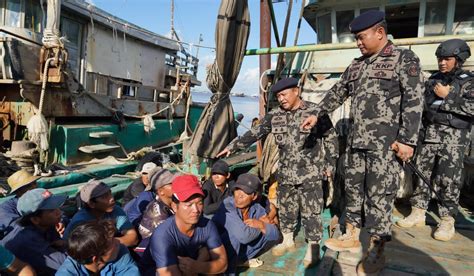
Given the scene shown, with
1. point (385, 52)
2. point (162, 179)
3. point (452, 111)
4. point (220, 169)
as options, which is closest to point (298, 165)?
point (220, 169)

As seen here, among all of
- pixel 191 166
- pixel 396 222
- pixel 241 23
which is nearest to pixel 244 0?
pixel 241 23

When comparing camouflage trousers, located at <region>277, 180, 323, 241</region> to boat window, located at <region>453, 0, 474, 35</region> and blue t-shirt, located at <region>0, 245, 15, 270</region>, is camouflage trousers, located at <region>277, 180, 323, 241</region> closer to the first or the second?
blue t-shirt, located at <region>0, 245, 15, 270</region>

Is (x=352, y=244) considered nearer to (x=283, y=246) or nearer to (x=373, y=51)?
(x=283, y=246)

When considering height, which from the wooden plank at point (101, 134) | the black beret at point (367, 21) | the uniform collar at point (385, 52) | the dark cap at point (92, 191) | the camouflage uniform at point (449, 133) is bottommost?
the dark cap at point (92, 191)

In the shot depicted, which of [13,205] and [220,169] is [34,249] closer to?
[13,205]

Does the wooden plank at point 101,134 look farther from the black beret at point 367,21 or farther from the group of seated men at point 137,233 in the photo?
the black beret at point 367,21

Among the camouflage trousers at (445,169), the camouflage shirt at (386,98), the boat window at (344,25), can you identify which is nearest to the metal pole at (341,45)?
the camouflage trousers at (445,169)

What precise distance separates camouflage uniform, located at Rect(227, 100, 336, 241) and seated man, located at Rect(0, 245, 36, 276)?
2178mm

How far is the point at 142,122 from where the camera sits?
9.02m

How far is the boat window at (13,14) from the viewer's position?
8.12 meters

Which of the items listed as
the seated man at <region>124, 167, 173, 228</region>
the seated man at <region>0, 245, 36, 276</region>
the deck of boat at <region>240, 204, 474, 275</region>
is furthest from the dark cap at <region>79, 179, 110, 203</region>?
the deck of boat at <region>240, 204, 474, 275</region>

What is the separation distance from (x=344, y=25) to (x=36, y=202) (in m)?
5.82

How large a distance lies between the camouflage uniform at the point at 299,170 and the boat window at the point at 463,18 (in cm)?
408

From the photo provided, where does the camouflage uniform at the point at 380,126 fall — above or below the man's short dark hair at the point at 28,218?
above
